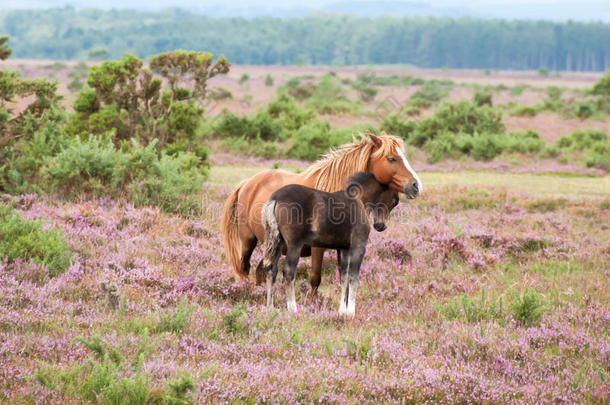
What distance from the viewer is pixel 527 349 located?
5938 mm

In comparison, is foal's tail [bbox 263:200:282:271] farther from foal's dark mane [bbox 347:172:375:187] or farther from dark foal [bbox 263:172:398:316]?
foal's dark mane [bbox 347:172:375:187]

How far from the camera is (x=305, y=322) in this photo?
6379 millimetres

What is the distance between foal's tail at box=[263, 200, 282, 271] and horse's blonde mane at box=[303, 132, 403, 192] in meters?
0.91

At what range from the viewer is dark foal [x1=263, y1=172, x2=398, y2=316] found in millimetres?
6529

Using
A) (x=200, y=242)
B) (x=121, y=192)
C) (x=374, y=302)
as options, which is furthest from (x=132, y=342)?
(x=121, y=192)

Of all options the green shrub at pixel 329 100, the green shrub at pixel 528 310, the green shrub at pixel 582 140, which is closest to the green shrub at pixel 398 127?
the green shrub at pixel 582 140

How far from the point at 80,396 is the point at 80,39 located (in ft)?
633

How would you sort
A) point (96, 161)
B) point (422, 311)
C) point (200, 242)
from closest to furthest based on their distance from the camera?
point (422, 311) → point (200, 242) → point (96, 161)

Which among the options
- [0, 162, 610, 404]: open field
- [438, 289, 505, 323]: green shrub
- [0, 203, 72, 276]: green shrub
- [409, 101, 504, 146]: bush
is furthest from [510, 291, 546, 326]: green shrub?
[409, 101, 504, 146]: bush

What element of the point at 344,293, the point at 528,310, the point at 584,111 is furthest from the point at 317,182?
the point at 584,111

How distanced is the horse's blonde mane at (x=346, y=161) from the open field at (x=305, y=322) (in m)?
1.44

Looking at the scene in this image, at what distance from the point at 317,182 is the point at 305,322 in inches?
72.2

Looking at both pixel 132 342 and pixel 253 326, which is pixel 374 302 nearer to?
pixel 253 326

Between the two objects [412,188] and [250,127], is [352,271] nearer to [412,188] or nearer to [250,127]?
[412,188]
